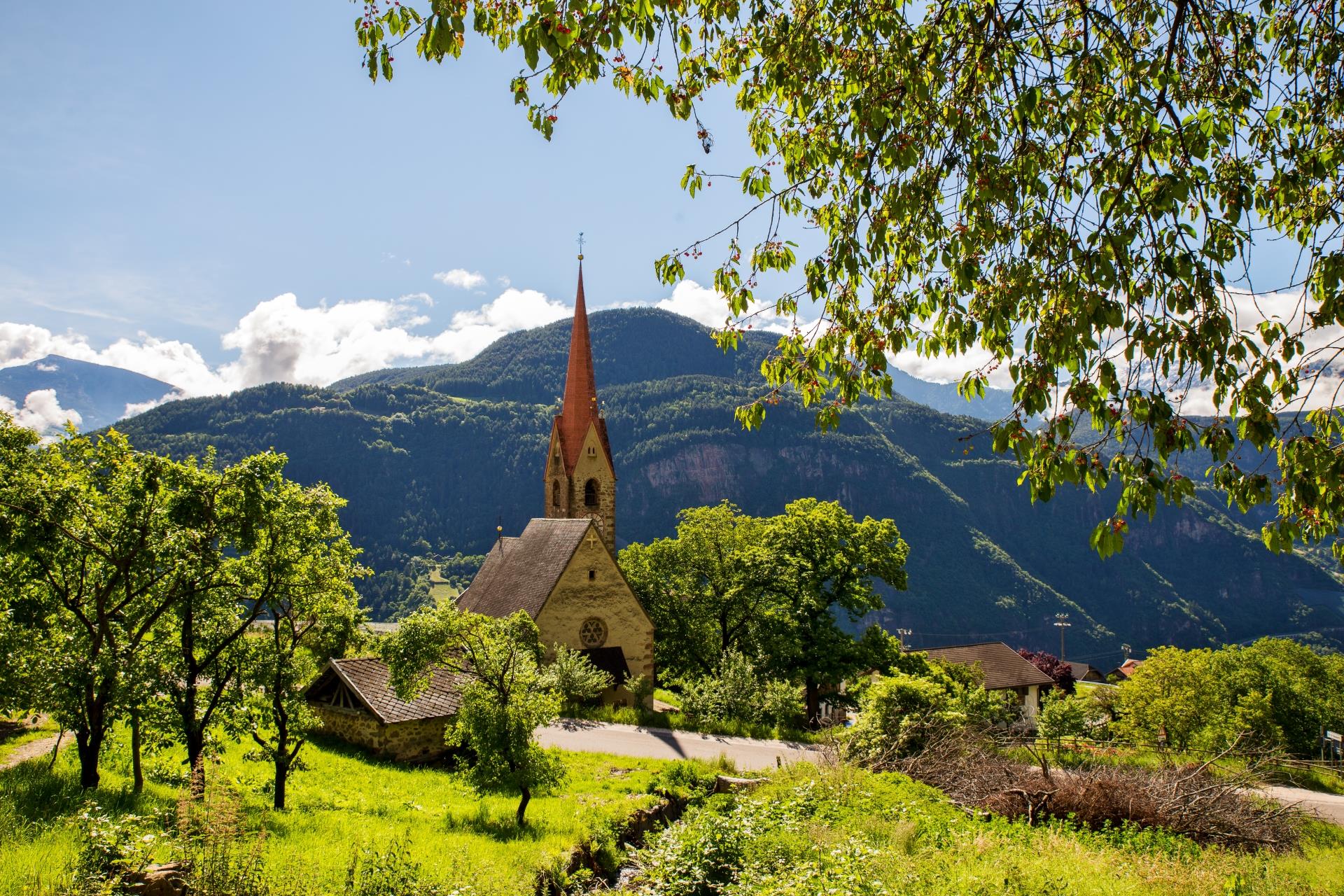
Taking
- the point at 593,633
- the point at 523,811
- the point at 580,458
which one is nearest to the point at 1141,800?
the point at 523,811

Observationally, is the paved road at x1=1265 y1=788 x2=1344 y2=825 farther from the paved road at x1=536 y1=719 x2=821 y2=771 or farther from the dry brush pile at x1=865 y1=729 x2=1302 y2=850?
the paved road at x1=536 y1=719 x2=821 y2=771

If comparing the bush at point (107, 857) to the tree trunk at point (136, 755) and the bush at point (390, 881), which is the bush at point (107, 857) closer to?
the bush at point (390, 881)

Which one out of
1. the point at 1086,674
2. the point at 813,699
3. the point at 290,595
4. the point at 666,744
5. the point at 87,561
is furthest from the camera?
the point at 1086,674

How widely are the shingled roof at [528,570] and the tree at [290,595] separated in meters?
14.5

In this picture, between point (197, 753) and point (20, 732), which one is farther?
point (20, 732)

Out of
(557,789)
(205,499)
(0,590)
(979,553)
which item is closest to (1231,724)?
(557,789)

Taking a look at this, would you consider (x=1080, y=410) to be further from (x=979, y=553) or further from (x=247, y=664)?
(x=979, y=553)

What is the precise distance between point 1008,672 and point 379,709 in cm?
4513

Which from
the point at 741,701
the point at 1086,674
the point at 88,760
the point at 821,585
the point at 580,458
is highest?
the point at 580,458

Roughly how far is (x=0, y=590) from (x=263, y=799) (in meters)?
5.00

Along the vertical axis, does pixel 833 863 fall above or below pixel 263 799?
above

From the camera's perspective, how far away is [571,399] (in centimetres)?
3744

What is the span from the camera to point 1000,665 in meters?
51.8

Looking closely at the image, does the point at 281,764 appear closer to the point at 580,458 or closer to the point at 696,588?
the point at 696,588
